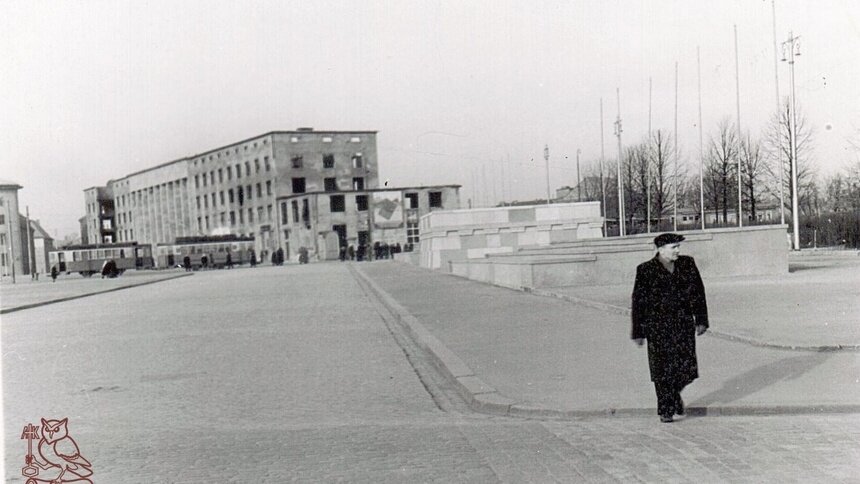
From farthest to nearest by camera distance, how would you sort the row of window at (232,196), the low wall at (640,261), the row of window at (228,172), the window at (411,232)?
1. the row of window at (232,196)
2. the row of window at (228,172)
3. the window at (411,232)
4. the low wall at (640,261)

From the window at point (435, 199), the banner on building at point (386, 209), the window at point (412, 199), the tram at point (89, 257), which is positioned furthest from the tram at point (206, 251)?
the window at point (435, 199)

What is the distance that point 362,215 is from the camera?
84562 millimetres

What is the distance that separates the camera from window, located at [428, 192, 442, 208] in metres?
85.9

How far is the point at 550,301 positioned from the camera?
17297mm

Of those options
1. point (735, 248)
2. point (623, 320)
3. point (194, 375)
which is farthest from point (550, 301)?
point (194, 375)

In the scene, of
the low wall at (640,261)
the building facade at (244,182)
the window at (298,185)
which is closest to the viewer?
the low wall at (640,261)

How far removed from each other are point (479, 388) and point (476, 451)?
7.29 ft

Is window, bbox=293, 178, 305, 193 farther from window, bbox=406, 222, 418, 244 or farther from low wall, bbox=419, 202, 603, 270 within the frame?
low wall, bbox=419, 202, 603, 270

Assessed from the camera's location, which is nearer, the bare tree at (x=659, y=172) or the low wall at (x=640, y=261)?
the low wall at (x=640, y=261)

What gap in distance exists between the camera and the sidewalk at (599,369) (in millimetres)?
7086

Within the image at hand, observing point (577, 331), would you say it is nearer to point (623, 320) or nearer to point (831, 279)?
point (623, 320)

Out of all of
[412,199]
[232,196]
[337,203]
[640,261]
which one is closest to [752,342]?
[640,261]

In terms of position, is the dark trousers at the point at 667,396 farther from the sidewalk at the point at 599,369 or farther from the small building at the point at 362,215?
the small building at the point at 362,215

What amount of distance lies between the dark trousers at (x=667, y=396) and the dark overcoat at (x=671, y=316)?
109 mm
